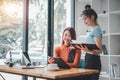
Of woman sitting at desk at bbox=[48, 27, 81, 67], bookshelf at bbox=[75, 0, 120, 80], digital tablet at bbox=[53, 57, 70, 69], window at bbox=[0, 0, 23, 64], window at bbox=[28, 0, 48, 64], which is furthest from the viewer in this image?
window at bbox=[28, 0, 48, 64]

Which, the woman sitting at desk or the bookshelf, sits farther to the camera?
the bookshelf

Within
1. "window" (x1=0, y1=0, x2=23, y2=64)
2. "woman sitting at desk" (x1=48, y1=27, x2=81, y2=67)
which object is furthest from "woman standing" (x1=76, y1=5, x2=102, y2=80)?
"window" (x1=0, y1=0, x2=23, y2=64)

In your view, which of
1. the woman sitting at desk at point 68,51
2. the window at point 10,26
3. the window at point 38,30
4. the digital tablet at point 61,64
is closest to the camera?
the digital tablet at point 61,64

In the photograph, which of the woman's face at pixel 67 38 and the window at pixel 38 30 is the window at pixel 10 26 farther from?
the woman's face at pixel 67 38

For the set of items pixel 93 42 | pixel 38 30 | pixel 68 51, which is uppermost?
pixel 38 30

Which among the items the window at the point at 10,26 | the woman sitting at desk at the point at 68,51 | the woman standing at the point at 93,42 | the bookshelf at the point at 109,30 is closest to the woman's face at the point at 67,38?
the woman sitting at desk at the point at 68,51

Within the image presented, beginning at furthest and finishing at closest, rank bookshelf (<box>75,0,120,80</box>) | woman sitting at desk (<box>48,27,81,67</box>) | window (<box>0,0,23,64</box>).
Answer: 1. window (<box>0,0,23,64</box>)
2. bookshelf (<box>75,0,120,80</box>)
3. woman sitting at desk (<box>48,27,81,67</box>)

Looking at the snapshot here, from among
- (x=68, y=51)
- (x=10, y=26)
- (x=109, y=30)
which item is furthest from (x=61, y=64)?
(x=10, y=26)

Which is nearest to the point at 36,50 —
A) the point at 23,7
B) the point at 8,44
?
the point at 8,44

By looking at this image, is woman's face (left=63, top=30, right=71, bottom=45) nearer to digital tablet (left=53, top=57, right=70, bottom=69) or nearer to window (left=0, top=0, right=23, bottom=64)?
digital tablet (left=53, top=57, right=70, bottom=69)

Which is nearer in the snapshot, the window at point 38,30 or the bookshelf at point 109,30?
the bookshelf at point 109,30

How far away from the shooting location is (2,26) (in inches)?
156

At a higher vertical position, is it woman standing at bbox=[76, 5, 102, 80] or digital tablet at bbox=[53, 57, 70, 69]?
woman standing at bbox=[76, 5, 102, 80]

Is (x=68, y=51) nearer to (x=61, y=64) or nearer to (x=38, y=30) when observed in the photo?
(x=61, y=64)
